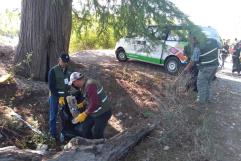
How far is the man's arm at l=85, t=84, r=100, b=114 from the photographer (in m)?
5.85

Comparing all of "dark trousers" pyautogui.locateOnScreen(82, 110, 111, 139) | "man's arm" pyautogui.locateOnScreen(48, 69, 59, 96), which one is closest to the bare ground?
"dark trousers" pyautogui.locateOnScreen(82, 110, 111, 139)

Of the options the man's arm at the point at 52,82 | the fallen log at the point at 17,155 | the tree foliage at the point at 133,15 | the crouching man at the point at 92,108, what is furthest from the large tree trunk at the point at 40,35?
the fallen log at the point at 17,155

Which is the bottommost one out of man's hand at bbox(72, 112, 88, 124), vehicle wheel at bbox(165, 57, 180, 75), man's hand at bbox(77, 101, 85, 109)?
man's hand at bbox(72, 112, 88, 124)

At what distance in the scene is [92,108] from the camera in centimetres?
598

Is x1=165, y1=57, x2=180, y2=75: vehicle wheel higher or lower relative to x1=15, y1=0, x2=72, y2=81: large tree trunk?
lower

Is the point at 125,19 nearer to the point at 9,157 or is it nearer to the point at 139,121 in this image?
the point at 139,121

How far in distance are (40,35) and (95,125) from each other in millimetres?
3259

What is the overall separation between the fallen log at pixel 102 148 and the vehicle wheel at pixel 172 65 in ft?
18.9

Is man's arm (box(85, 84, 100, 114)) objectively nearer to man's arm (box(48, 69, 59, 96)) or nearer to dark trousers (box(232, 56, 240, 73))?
man's arm (box(48, 69, 59, 96))

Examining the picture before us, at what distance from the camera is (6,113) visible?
23.8 ft

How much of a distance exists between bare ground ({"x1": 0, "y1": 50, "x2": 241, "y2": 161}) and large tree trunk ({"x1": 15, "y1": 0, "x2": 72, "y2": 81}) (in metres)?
0.67

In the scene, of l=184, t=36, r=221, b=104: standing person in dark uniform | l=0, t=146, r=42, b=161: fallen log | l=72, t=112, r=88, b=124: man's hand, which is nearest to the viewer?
l=0, t=146, r=42, b=161: fallen log

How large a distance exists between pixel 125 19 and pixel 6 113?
3108mm

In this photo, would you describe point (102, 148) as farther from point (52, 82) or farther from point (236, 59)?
point (236, 59)
